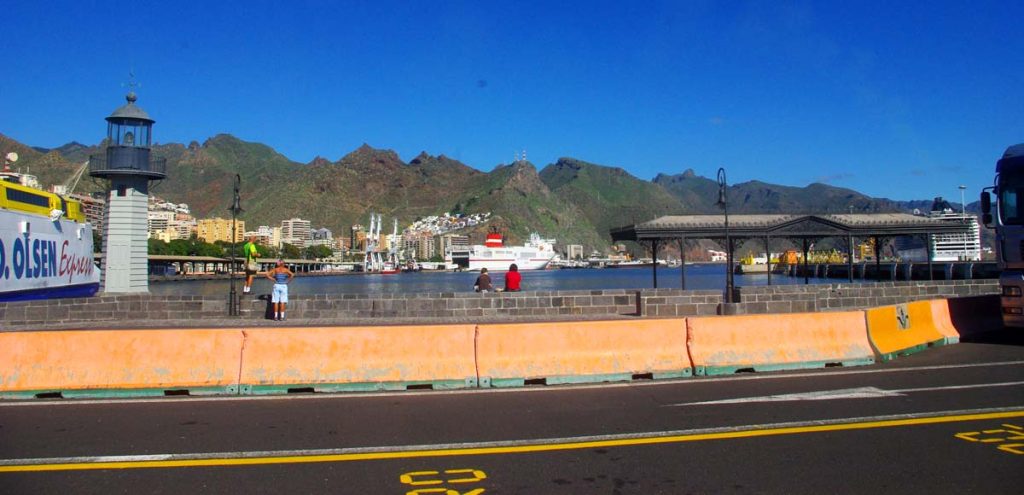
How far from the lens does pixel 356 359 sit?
936 centimetres

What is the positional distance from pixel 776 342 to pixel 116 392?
9.18 metres

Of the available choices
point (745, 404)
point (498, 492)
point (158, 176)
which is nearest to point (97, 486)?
point (498, 492)

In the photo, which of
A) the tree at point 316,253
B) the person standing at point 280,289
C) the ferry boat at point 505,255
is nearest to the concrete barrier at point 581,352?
the person standing at point 280,289

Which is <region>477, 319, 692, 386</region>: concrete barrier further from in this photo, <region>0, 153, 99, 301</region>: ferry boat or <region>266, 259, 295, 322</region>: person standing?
<region>0, 153, 99, 301</region>: ferry boat

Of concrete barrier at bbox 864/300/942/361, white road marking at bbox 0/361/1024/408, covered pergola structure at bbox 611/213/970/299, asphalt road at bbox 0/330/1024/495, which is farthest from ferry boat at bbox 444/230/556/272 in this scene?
asphalt road at bbox 0/330/1024/495

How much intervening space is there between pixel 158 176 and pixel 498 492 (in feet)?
98.1

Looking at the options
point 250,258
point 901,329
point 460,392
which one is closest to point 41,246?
point 250,258

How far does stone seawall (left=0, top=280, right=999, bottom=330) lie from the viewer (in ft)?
61.2

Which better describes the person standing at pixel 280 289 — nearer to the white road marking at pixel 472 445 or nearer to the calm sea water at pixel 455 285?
the white road marking at pixel 472 445

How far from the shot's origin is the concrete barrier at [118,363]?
8.86 meters

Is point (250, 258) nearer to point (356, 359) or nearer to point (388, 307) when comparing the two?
point (388, 307)

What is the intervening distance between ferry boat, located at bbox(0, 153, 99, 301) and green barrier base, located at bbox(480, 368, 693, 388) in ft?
62.3

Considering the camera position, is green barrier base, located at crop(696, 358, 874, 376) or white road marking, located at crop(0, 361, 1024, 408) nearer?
white road marking, located at crop(0, 361, 1024, 408)

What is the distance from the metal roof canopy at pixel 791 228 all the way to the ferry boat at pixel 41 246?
2471 centimetres
